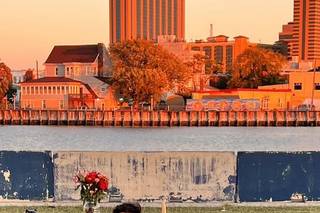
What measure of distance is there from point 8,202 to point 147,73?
88247mm

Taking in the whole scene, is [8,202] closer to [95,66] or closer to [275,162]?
[275,162]

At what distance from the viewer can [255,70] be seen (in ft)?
406

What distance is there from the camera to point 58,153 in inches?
721

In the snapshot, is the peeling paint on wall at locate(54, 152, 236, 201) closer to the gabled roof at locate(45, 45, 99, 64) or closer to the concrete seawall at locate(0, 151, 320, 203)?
the concrete seawall at locate(0, 151, 320, 203)

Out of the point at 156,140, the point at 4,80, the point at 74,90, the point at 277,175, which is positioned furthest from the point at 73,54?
the point at 277,175

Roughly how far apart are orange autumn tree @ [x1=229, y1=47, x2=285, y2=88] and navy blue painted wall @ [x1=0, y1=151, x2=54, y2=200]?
344 ft

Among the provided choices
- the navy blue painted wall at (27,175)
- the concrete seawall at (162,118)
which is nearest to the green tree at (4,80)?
the concrete seawall at (162,118)

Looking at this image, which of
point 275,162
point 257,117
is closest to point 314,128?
point 257,117

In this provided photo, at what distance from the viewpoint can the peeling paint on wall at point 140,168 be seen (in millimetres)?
18234

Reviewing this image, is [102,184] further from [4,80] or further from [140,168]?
[4,80]

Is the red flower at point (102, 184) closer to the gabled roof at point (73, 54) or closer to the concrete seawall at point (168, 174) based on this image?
the concrete seawall at point (168, 174)

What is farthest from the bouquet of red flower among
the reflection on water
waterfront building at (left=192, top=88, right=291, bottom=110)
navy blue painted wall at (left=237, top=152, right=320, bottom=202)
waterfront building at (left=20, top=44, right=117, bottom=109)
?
waterfront building at (left=20, top=44, right=117, bottom=109)

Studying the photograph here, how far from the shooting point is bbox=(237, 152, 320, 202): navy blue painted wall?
18.5 metres

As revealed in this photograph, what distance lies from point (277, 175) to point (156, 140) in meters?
47.4
